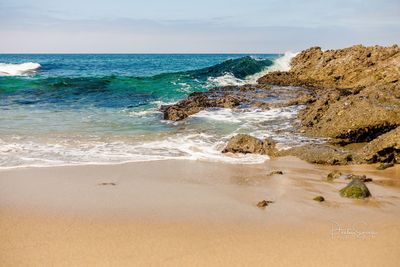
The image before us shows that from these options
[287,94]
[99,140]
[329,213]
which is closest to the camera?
[329,213]

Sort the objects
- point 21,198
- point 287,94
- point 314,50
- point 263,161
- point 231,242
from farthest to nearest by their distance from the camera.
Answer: point 314,50 → point 287,94 → point 263,161 → point 21,198 → point 231,242

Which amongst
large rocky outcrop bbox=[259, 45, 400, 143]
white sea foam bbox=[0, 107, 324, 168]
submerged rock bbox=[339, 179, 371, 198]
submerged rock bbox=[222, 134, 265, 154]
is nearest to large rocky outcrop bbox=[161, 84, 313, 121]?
large rocky outcrop bbox=[259, 45, 400, 143]

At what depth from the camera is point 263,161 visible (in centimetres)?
741

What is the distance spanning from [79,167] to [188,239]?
3.23 meters

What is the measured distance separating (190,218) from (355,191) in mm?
2238

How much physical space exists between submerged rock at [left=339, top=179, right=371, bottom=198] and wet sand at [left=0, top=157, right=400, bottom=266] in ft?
0.37

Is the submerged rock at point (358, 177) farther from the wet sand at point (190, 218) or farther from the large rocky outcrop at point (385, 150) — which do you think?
the large rocky outcrop at point (385, 150)

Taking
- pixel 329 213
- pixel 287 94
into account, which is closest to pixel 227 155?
pixel 329 213

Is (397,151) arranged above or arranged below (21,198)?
above

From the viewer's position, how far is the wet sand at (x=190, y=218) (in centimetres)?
382

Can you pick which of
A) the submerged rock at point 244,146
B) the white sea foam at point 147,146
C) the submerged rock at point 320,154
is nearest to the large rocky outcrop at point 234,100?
the white sea foam at point 147,146

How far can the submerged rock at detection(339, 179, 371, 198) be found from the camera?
5.39 metres

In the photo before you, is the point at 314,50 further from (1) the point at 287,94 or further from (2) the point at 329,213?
(2) the point at 329,213

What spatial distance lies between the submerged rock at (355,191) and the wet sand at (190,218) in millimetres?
114
